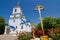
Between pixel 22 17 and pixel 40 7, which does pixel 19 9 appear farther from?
pixel 40 7

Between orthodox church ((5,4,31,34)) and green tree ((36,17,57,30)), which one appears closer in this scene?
green tree ((36,17,57,30))

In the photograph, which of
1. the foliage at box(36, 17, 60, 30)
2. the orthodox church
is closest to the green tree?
the foliage at box(36, 17, 60, 30)

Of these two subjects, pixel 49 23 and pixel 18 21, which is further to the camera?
pixel 18 21

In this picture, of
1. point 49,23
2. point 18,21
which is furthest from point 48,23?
point 18,21

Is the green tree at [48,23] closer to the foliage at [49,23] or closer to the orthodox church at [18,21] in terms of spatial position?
the foliage at [49,23]

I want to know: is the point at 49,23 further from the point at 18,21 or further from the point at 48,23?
the point at 18,21

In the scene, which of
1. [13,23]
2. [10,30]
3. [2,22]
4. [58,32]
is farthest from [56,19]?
[13,23]

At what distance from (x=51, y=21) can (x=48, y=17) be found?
3.83ft

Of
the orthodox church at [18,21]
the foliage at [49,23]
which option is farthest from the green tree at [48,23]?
the orthodox church at [18,21]

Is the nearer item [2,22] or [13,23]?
[2,22]

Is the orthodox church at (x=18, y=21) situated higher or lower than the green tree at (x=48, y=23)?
higher

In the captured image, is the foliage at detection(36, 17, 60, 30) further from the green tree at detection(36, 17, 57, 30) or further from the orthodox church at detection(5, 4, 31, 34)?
the orthodox church at detection(5, 4, 31, 34)

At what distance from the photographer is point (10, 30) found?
5856 centimetres

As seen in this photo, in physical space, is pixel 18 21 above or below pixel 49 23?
above
